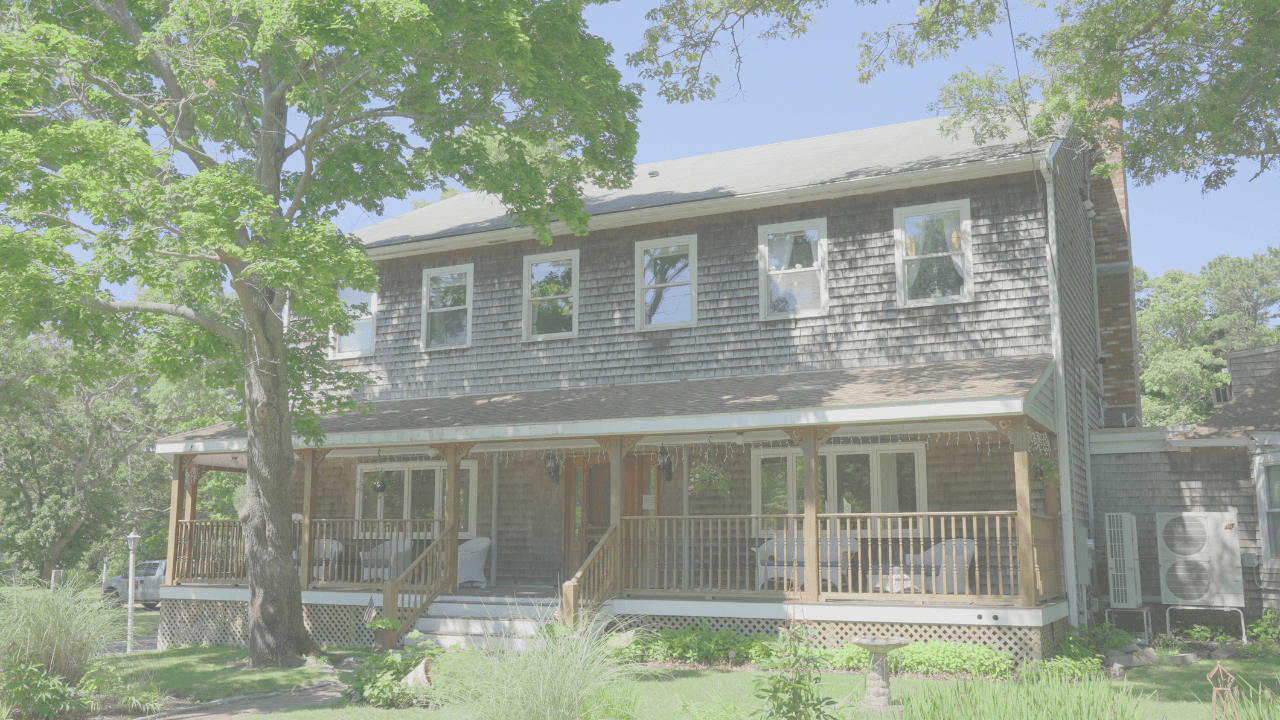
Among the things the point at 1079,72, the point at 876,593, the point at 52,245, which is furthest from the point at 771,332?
the point at 52,245

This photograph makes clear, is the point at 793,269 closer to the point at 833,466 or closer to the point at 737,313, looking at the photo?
the point at 737,313

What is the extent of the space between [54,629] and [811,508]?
7572 millimetres

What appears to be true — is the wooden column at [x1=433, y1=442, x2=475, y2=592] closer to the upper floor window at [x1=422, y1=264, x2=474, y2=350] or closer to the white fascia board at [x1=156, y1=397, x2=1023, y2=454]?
the white fascia board at [x1=156, y1=397, x2=1023, y2=454]

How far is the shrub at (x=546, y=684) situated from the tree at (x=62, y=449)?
20.1 meters

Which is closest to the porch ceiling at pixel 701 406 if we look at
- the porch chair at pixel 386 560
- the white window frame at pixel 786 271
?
the white window frame at pixel 786 271

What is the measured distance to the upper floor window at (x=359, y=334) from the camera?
1661cm

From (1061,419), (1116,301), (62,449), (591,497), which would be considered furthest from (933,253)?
(62,449)

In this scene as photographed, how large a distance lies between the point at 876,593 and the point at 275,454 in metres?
7.39

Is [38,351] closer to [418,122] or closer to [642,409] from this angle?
[418,122]

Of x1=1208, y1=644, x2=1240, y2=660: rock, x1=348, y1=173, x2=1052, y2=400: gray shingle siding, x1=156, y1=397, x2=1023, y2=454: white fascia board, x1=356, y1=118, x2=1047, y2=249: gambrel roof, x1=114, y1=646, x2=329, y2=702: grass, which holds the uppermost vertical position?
x1=356, y1=118, x2=1047, y2=249: gambrel roof

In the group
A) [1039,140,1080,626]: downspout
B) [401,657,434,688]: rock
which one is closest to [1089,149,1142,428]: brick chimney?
[1039,140,1080,626]: downspout

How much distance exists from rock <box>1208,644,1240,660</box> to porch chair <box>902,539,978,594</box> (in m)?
2.84

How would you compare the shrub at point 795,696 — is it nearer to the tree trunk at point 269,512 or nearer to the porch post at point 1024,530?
the porch post at point 1024,530

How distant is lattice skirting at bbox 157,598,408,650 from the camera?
1371 cm
